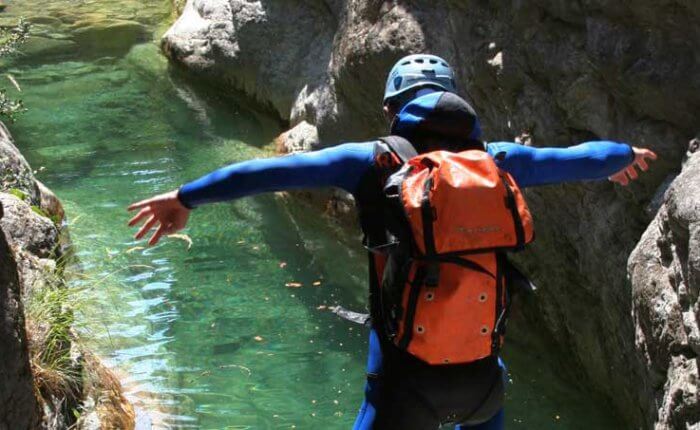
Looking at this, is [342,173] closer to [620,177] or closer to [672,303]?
[620,177]

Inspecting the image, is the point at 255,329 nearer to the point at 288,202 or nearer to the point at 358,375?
the point at 358,375

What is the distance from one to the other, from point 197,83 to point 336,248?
476 centimetres

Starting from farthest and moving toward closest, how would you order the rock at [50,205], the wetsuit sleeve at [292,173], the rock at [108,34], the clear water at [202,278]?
the rock at [108,34], the rock at [50,205], the clear water at [202,278], the wetsuit sleeve at [292,173]

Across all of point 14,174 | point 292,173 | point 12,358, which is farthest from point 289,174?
point 14,174

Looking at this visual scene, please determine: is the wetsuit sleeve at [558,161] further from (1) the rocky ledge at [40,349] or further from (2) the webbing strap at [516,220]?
(1) the rocky ledge at [40,349]

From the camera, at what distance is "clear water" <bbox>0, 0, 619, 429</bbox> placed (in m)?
5.51

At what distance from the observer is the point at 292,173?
2.88 metres

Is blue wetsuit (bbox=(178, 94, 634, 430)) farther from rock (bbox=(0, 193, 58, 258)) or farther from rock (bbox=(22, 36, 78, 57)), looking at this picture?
rock (bbox=(22, 36, 78, 57))

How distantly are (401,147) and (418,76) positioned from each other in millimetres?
342

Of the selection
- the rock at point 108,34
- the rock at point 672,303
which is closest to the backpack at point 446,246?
the rock at point 672,303

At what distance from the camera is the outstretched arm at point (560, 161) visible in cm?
312

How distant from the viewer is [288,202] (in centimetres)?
877

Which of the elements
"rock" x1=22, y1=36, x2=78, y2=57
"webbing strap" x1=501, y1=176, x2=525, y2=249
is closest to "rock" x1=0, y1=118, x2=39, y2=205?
"webbing strap" x1=501, y1=176, x2=525, y2=249

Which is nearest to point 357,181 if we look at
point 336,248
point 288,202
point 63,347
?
point 63,347
